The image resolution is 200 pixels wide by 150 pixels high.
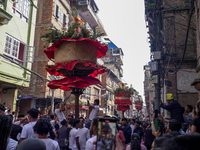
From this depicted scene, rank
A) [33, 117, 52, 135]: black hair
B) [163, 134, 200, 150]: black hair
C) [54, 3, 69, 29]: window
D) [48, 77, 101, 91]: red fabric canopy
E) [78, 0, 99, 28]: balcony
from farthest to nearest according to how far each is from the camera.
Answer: [78, 0, 99, 28]: balcony < [54, 3, 69, 29]: window < [48, 77, 101, 91]: red fabric canopy < [33, 117, 52, 135]: black hair < [163, 134, 200, 150]: black hair

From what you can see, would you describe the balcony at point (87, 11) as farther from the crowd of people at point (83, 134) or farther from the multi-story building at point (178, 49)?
the crowd of people at point (83, 134)

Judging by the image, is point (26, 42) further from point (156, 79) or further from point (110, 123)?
point (110, 123)

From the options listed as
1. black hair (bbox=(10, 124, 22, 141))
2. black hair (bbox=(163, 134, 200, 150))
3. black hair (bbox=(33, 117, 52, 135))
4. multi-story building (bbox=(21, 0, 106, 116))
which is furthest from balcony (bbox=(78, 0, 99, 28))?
black hair (bbox=(163, 134, 200, 150))

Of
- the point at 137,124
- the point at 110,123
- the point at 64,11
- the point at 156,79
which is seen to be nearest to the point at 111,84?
the point at 64,11

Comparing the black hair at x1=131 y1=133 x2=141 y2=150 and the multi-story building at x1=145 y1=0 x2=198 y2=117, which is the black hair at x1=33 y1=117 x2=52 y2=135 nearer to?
the black hair at x1=131 y1=133 x2=141 y2=150

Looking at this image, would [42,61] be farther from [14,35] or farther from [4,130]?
[4,130]

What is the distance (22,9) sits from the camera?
53.6 feet

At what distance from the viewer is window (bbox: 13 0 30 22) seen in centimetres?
1561

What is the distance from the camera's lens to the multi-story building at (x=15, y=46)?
1412cm

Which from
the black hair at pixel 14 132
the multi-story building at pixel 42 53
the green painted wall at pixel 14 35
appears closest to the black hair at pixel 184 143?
the black hair at pixel 14 132

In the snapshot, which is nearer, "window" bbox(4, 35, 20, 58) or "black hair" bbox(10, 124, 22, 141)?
"black hair" bbox(10, 124, 22, 141)

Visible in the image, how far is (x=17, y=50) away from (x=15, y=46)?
1.19 ft

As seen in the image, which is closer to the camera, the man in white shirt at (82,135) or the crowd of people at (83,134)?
the crowd of people at (83,134)

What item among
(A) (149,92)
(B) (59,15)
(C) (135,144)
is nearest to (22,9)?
(B) (59,15)
